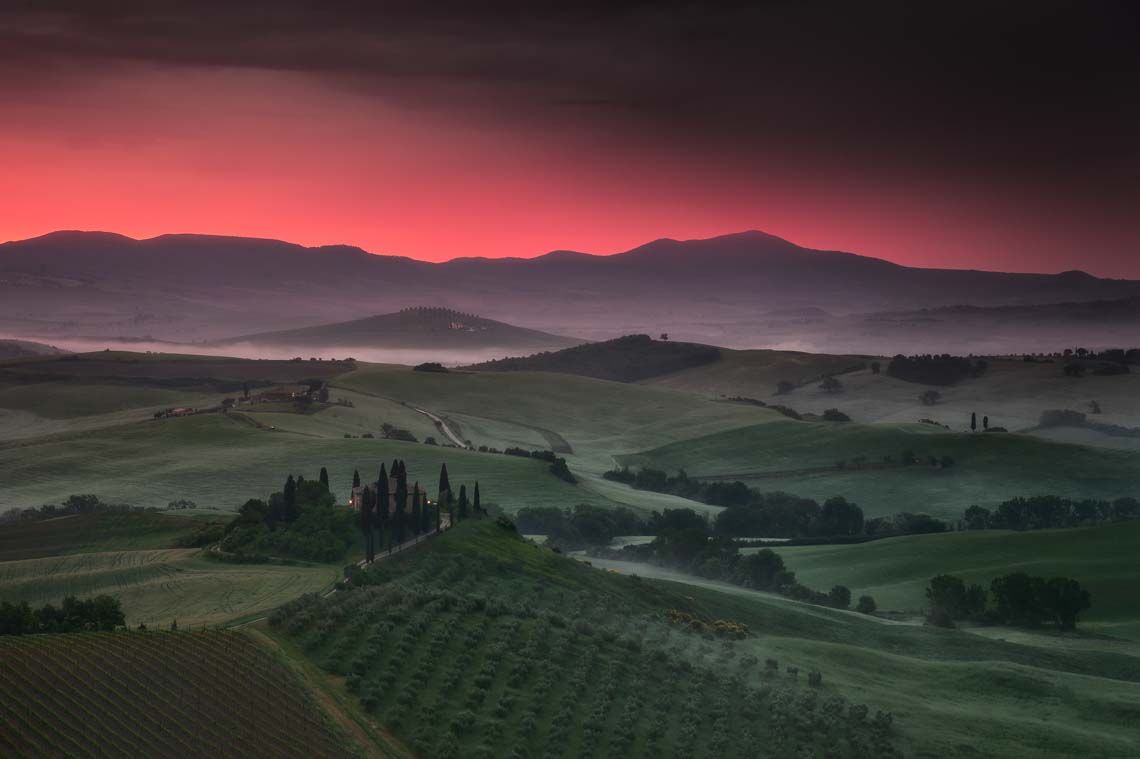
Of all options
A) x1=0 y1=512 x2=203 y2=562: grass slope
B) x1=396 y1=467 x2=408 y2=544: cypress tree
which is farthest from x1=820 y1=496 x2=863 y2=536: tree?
x1=0 y1=512 x2=203 y2=562: grass slope

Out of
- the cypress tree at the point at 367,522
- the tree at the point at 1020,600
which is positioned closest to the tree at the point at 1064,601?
the tree at the point at 1020,600

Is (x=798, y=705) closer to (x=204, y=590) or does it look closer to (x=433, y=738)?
(x=433, y=738)

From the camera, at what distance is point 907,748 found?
5456 cm

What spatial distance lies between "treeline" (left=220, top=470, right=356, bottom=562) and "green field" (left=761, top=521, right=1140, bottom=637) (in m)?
45.0

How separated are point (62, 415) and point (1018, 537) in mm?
143792

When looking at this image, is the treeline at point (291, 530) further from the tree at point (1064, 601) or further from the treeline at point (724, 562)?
the tree at point (1064, 601)

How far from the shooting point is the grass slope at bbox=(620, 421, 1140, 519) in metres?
158

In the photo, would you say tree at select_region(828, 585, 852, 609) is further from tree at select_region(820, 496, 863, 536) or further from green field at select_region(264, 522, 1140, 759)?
tree at select_region(820, 496, 863, 536)

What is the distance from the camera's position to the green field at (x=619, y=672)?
5016 cm

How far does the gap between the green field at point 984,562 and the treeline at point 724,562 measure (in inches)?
155

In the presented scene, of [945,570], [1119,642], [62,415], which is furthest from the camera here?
[62,415]

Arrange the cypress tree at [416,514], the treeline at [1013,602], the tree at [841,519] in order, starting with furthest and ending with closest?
the tree at [841,519], the treeline at [1013,602], the cypress tree at [416,514]

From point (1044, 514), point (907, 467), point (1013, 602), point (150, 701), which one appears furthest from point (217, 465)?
point (150, 701)

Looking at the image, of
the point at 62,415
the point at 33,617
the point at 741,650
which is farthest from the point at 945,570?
the point at 62,415
